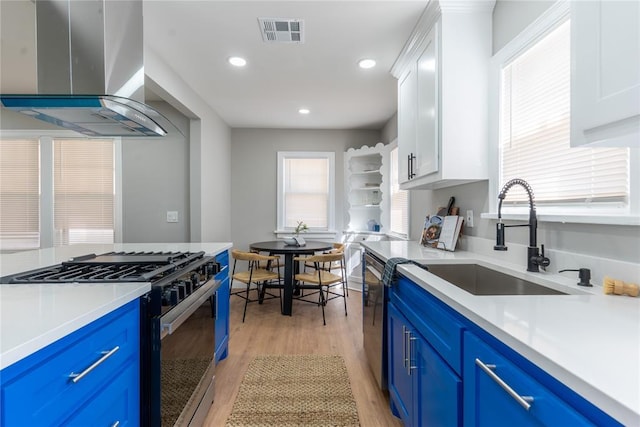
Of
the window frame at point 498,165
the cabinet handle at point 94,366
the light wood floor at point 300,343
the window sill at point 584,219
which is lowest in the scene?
the light wood floor at point 300,343

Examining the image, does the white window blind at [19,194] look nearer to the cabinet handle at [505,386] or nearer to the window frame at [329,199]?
the window frame at [329,199]

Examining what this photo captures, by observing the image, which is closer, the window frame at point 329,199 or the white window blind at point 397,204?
the white window blind at point 397,204

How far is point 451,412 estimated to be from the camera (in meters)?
1.01

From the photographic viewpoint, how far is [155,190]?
3.72m

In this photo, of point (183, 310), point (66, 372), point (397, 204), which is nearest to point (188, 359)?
point (183, 310)

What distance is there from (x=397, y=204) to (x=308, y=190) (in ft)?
5.04

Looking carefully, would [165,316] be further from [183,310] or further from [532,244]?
[532,244]

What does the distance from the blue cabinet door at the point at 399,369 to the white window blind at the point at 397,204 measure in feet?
6.42

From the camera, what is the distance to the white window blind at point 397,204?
3.75 metres

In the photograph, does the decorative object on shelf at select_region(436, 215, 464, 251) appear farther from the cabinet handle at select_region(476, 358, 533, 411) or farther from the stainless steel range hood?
the stainless steel range hood

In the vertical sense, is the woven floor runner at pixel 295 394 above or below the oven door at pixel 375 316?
below

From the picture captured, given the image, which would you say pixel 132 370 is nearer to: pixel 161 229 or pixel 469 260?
pixel 469 260

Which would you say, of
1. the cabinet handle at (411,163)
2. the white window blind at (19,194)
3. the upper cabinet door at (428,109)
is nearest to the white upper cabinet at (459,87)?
the upper cabinet door at (428,109)

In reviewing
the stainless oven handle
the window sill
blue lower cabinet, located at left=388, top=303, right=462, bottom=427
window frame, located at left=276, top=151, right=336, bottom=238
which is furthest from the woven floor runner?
window frame, located at left=276, top=151, right=336, bottom=238
